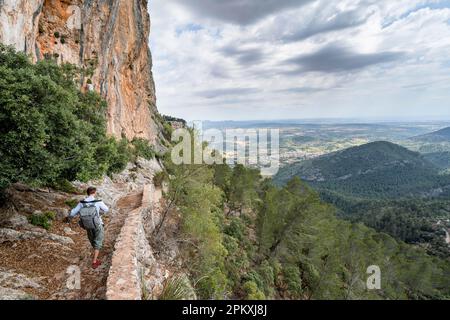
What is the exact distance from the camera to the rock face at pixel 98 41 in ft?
69.0

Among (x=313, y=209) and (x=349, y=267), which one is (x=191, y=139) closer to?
(x=313, y=209)

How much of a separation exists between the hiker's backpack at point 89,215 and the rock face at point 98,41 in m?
13.7

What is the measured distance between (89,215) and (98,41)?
111 ft

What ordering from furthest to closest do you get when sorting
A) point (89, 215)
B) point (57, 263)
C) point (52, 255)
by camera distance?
point (52, 255) → point (57, 263) → point (89, 215)

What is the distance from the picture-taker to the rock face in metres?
21.0

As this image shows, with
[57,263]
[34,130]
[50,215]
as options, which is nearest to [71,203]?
[50,215]

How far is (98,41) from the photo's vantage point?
36.2m

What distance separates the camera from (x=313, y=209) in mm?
33281

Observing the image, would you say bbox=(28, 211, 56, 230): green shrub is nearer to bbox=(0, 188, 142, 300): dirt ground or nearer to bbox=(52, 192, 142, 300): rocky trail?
bbox=(0, 188, 142, 300): dirt ground

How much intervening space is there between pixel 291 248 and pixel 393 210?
134893mm

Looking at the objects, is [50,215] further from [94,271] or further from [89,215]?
[89,215]

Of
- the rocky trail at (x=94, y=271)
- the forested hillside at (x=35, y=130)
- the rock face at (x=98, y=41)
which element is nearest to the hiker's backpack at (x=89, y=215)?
Result: the rocky trail at (x=94, y=271)

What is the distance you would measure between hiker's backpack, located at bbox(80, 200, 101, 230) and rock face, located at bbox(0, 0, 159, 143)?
13.7 metres
